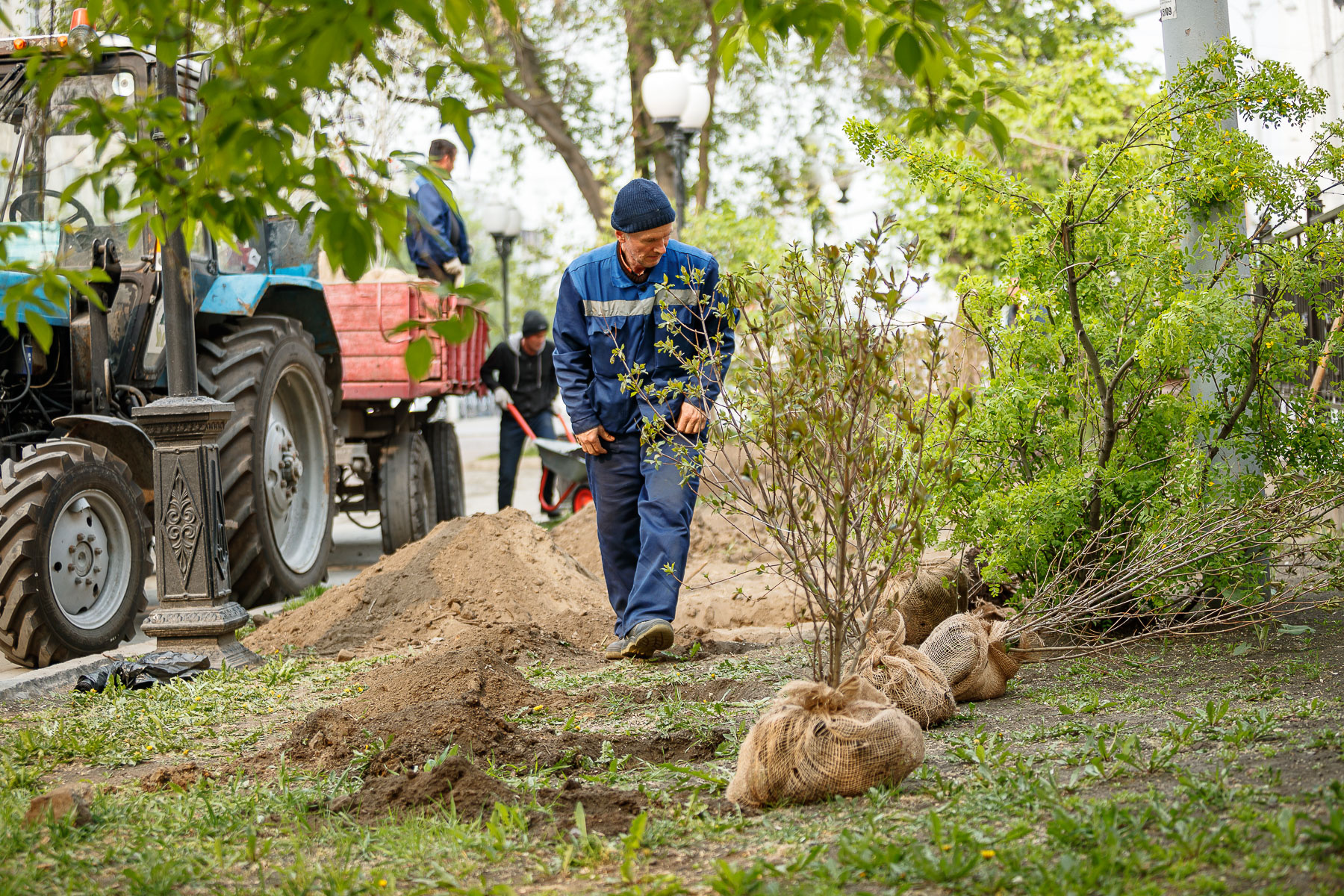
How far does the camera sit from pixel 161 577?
19.0 ft

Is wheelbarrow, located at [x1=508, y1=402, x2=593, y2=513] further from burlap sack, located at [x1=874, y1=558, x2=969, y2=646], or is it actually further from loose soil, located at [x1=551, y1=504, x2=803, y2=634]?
burlap sack, located at [x1=874, y1=558, x2=969, y2=646]

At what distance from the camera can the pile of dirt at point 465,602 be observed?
6195mm

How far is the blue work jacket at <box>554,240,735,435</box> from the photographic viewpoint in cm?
543

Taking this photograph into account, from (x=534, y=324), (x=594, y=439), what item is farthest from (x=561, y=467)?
(x=594, y=439)

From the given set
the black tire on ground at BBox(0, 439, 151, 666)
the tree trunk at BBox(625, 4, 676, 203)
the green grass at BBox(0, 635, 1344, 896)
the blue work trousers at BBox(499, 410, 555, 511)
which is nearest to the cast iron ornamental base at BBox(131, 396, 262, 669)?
the black tire on ground at BBox(0, 439, 151, 666)

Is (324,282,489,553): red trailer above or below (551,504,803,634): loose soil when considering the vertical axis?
above

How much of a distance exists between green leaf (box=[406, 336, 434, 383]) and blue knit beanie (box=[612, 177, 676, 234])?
2.88 metres

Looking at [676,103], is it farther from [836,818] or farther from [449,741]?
[836,818]

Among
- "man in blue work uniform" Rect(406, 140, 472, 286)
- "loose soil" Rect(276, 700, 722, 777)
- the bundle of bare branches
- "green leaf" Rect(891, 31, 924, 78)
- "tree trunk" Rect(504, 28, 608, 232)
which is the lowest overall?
"loose soil" Rect(276, 700, 722, 777)

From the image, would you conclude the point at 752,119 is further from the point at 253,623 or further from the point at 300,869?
the point at 300,869

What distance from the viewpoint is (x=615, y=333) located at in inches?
216

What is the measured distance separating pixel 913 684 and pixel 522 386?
28.0 ft

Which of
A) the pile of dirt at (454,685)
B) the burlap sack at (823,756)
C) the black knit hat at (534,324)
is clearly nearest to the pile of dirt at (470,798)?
the burlap sack at (823,756)

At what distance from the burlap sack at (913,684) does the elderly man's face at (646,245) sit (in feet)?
6.97
